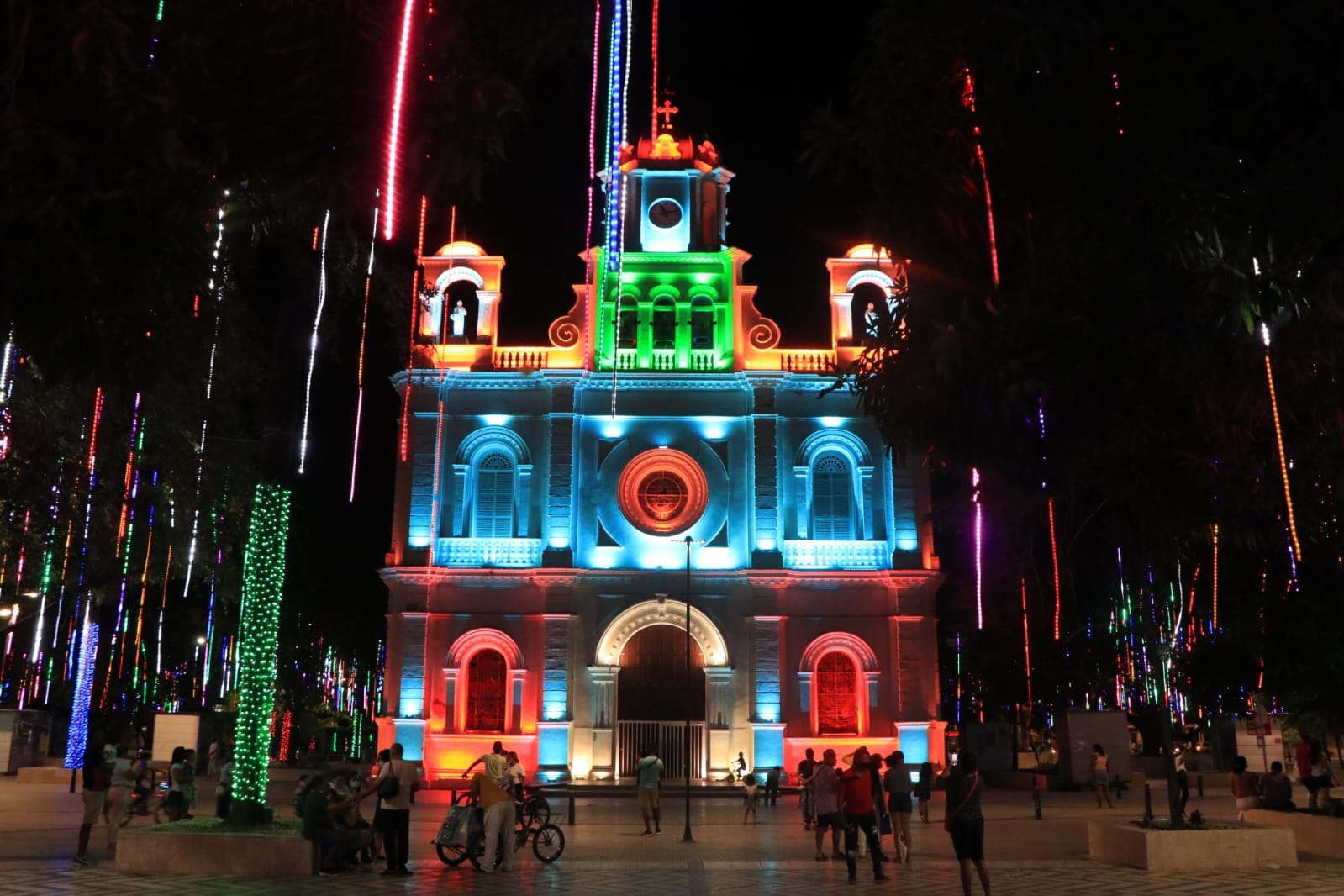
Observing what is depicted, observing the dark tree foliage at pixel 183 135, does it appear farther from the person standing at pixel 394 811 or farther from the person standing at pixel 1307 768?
the person standing at pixel 1307 768

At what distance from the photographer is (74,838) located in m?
17.3

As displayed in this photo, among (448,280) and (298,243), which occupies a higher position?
(448,280)

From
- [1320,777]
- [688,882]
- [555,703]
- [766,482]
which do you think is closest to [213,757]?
[555,703]

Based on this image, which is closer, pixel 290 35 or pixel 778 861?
pixel 290 35

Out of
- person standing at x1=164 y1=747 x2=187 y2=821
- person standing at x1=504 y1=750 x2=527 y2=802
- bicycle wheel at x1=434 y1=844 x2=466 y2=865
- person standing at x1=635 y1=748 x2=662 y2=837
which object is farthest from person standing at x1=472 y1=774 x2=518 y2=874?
person standing at x1=164 y1=747 x2=187 y2=821

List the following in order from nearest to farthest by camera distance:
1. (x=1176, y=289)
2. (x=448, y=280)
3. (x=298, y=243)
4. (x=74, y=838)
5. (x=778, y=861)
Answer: (x=1176, y=289)
(x=298, y=243)
(x=778, y=861)
(x=74, y=838)
(x=448, y=280)

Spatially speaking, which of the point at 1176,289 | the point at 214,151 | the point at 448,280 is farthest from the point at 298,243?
the point at 448,280

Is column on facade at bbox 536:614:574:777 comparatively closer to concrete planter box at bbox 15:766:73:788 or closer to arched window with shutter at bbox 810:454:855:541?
arched window with shutter at bbox 810:454:855:541

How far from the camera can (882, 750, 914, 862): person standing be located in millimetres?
15766

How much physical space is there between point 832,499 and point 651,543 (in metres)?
5.11

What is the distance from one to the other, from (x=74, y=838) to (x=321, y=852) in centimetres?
595

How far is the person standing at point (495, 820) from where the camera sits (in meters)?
14.2

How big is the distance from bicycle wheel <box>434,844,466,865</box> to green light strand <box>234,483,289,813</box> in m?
2.17

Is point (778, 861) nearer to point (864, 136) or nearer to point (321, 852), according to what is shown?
point (321, 852)
